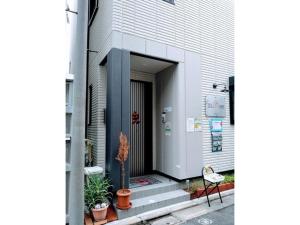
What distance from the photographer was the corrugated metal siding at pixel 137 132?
22.1 feet

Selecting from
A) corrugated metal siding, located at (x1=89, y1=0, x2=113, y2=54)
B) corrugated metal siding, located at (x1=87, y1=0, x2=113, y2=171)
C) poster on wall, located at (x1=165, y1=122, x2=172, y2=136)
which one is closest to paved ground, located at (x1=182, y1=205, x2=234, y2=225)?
poster on wall, located at (x1=165, y1=122, x2=172, y2=136)

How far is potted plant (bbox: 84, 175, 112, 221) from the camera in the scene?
4.32m

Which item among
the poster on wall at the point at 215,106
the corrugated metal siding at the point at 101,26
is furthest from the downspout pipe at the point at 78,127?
the poster on wall at the point at 215,106

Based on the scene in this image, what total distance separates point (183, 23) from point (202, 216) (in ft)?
17.0

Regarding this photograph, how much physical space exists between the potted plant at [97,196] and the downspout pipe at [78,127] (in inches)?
71.7

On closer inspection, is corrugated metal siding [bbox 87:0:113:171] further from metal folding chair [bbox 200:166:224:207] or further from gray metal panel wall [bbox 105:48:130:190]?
metal folding chair [bbox 200:166:224:207]

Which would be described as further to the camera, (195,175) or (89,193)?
(195,175)

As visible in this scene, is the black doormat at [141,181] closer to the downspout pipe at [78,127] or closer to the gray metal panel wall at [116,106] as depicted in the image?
the gray metal panel wall at [116,106]
